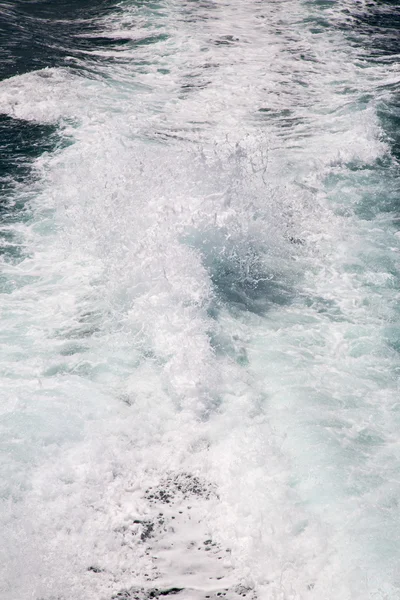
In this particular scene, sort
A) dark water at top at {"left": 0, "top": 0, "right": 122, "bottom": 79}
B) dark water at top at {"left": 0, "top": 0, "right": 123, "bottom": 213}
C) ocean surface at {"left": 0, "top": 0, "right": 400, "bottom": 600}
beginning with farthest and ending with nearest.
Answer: dark water at top at {"left": 0, "top": 0, "right": 122, "bottom": 79} → dark water at top at {"left": 0, "top": 0, "right": 123, "bottom": 213} → ocean surface at {"left": 0, "top": 0, "right": 400, "bottom": 600}

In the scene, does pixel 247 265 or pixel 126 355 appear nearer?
pixel 126 355

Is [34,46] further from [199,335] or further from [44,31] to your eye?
[199,335]

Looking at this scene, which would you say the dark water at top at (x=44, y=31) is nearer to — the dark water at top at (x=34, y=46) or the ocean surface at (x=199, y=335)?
the dark water at top at (x=34, y=46)

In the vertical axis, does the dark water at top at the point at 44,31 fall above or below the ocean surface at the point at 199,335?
above

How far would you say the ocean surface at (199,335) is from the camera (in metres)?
4.38

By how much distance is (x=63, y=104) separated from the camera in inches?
484

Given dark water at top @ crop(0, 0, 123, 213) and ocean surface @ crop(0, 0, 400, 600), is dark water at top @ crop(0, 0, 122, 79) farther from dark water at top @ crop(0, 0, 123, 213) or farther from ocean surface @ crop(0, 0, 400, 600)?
ocean surface @ crop(0, 0, 400, 600)

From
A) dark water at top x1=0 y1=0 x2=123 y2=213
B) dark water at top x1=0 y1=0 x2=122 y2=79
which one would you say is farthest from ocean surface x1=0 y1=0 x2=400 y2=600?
dark water at top x1=0 y1=0 x2=122 y2=79

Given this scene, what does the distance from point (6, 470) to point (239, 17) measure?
16225 mm

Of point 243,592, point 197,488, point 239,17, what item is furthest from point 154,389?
point 239,17

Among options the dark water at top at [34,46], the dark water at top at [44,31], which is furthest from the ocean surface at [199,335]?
the dark water at top at [44,31]

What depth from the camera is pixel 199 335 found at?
6.51 m

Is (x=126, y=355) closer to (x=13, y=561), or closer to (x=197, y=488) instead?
(x=197, y=488)

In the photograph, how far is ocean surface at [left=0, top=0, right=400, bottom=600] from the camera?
4.38m
